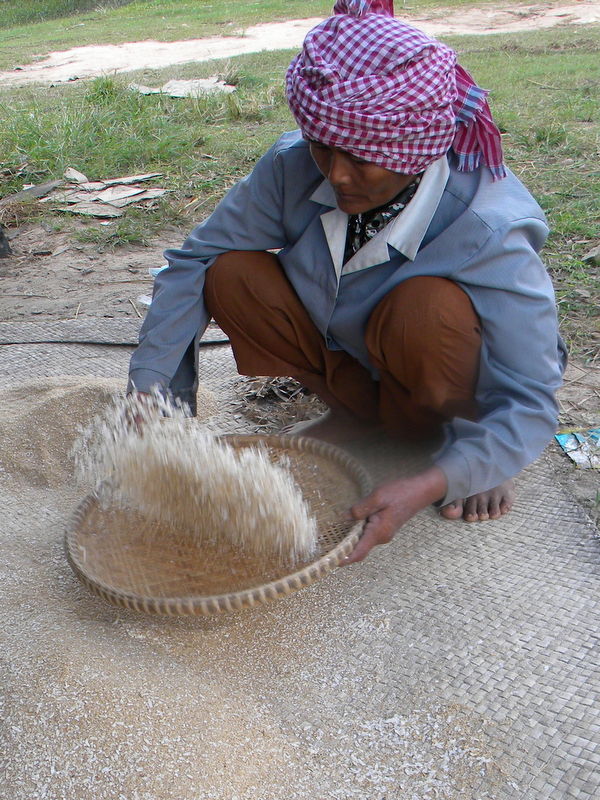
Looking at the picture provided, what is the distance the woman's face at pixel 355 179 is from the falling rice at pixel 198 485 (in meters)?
0.52

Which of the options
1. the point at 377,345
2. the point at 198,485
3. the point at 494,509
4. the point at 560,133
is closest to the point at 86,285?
the point at 377,345

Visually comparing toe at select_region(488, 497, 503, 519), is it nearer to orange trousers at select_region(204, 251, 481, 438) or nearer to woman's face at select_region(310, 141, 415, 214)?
orange trousers at select_region(204, 251, 481, 438)

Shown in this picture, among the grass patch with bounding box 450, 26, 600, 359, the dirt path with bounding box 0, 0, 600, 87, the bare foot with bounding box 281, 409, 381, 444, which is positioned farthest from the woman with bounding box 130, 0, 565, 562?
the dirt path with bounding box 0, 0, 600, 87

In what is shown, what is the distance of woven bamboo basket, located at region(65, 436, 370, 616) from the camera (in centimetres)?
136

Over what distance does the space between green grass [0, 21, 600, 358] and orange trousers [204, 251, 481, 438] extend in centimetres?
83

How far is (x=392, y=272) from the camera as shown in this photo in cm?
176

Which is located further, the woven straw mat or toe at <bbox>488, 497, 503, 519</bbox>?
toe at <bbox>488, 497, 503, 519</bbox>

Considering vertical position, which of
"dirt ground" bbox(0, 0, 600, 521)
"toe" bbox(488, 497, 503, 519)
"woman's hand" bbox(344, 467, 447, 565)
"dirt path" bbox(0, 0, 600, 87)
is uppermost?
"dirt path" bbox(0, 0, 600, 87)

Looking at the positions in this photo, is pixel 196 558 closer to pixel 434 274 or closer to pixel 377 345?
pixel 377 345

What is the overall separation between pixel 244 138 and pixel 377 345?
3.60 metres

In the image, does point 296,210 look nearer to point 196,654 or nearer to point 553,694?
point 196,654

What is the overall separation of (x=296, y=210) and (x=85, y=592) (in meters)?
0.91

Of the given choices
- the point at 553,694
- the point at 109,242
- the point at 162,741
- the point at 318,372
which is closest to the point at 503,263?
the point at 318,372

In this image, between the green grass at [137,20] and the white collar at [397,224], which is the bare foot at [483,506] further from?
the green grass at [137,20]
